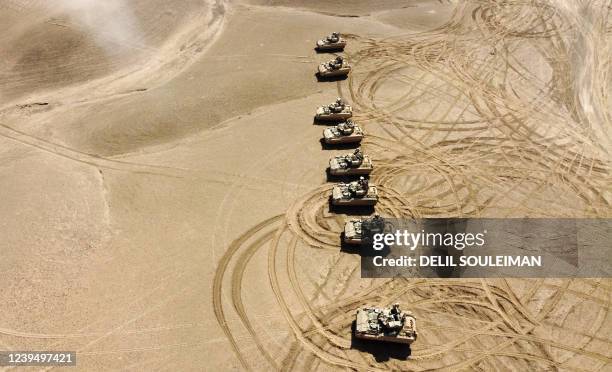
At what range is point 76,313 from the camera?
51.3ft

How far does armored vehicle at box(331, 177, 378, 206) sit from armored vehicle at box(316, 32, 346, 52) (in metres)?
12.9

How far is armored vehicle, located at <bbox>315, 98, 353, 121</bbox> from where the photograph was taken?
2312cm

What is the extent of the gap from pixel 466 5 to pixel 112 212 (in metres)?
30.0

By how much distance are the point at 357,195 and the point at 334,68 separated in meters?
Answer: 10.6

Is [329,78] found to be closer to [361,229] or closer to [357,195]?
[357,195]

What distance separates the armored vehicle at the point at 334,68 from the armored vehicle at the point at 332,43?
240cm

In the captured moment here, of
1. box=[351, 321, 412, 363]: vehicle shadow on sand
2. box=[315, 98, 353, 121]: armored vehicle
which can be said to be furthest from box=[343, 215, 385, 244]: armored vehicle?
box=[315, 98, 353, 121]: armored vehicle

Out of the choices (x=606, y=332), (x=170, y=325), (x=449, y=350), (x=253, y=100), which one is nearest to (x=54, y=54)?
(x=253, y=100)

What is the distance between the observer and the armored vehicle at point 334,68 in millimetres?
26016

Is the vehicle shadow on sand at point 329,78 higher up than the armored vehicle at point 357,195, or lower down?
higher up

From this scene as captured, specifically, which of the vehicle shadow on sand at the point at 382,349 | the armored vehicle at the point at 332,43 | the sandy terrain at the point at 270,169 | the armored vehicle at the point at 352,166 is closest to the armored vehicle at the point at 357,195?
the sandy terrain at the point at 270,169

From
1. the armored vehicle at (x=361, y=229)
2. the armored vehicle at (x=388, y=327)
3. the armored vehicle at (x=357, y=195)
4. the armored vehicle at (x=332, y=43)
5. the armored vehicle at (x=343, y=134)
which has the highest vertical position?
the armored vehicle at (x=332, y=43)

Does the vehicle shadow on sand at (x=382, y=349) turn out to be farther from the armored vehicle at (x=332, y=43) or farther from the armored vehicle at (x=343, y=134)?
the armored vehicle at (x=332, y=43)

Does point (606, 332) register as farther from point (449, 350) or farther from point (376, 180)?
point (376, 180)
